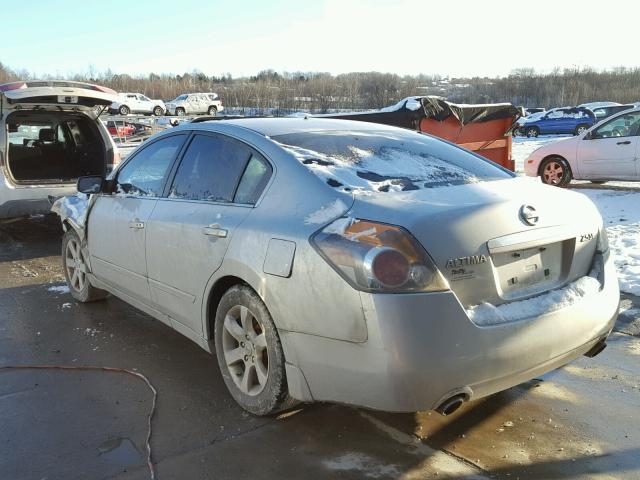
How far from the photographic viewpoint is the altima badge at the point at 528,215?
2.81 m

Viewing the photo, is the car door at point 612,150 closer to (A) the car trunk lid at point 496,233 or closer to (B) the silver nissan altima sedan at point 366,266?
(B) the silver nissan altima sedan at point 366,266

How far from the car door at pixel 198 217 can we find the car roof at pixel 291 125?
157 millimetres

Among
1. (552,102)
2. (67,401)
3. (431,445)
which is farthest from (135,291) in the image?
(552,102)

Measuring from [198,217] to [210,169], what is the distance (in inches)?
13.7

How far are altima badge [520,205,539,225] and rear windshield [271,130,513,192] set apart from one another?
0.46m

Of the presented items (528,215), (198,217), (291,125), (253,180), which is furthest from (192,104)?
(528,215)

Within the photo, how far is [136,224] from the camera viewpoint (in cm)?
412

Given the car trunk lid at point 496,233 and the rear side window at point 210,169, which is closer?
the car trunk lid at point 496,233

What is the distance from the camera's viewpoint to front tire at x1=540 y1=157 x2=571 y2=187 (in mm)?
11967

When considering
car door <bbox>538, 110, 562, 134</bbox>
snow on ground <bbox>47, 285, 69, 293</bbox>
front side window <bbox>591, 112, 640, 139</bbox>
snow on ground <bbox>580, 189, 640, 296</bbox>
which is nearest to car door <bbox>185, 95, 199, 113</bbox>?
car door <bbox>538, 110, 562, 134</bbox>

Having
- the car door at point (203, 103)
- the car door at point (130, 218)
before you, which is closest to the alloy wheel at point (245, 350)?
the car door at point (130, 218)

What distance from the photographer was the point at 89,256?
4.96 m

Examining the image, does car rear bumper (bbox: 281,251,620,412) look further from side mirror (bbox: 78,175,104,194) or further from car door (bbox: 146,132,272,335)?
side mirror (bbox: 78,175,104,194)

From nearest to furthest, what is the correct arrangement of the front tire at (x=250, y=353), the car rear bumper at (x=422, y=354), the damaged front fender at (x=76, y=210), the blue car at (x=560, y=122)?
the car rear bumper at (x=422, y=354) → the front tire at (x=250, y=353) → the damaged front fender at (x=76, y=210) → the blue car at (x=560, y=122)
